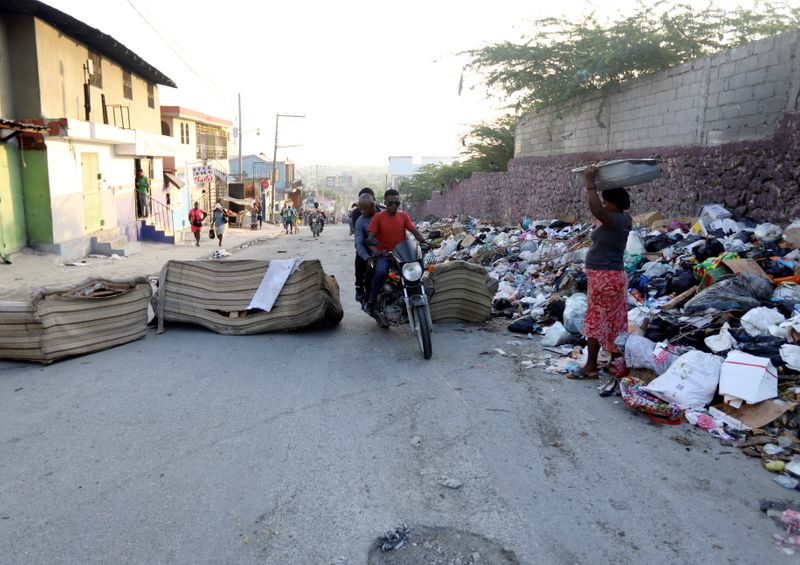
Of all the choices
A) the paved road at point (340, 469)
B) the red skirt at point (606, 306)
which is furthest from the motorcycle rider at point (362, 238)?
the red skirt at point (606, 306)

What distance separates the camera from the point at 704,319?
19.4 feet

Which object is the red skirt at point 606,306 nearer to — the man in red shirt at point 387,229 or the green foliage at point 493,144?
the man in red shirt at point 387,229

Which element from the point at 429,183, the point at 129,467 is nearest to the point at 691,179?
the point at 129,467

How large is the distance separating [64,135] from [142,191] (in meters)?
9.55

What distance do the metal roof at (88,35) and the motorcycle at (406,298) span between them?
42.5 feet

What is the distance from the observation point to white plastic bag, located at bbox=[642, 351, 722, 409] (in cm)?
471

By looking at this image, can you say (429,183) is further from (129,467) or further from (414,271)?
(129,467)

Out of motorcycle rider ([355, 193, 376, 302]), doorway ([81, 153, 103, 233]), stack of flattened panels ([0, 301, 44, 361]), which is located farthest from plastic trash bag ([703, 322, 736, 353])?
doorway ([81, 153, 103, 233])

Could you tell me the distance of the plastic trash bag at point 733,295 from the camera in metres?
5.99

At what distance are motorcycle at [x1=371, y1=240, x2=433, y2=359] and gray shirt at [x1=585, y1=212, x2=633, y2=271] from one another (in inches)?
66.6

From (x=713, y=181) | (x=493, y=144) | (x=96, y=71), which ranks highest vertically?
(x=96, y=71)

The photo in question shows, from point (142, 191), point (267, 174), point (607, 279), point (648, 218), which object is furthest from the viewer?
point (267, 174)

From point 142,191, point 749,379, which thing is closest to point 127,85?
point 142,191

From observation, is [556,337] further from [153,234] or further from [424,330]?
[153,234]
